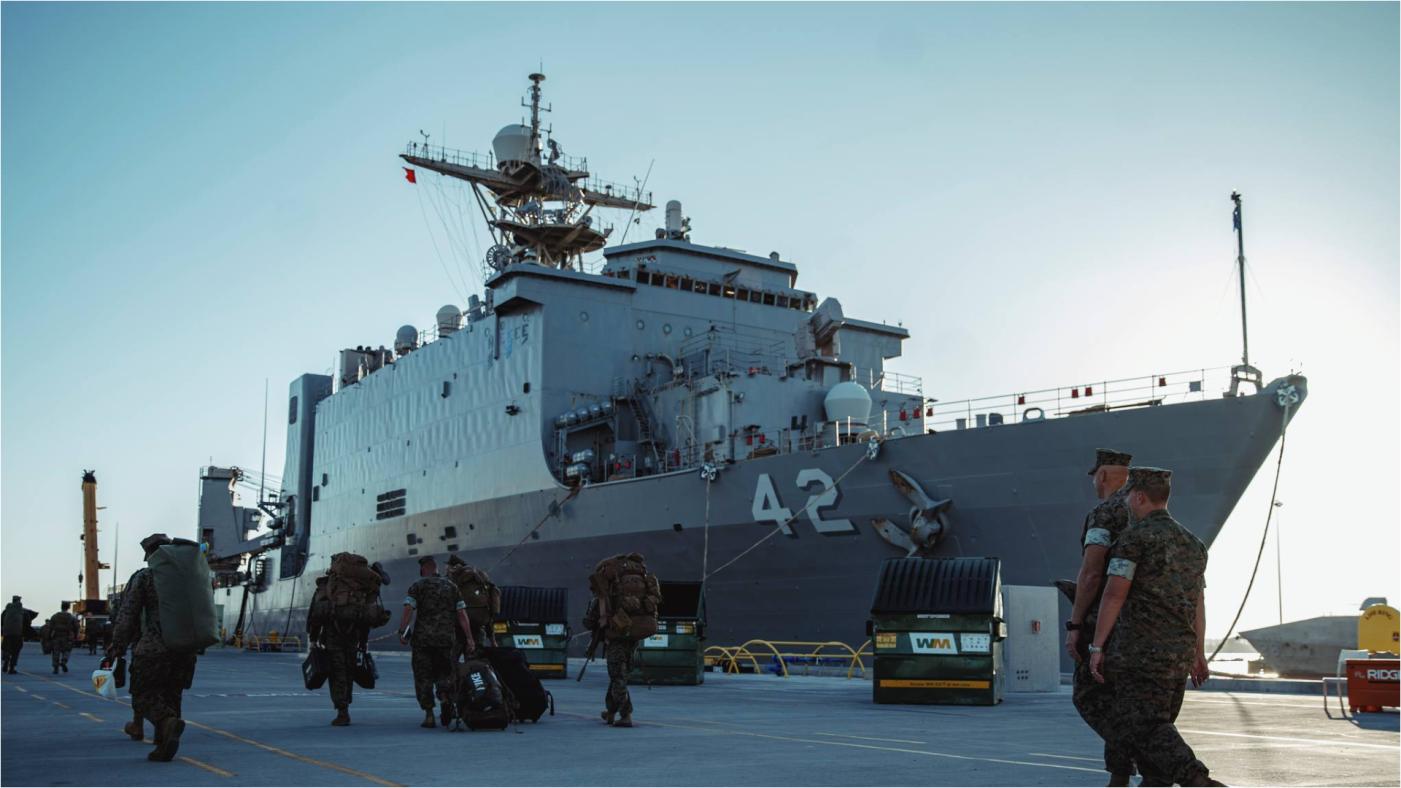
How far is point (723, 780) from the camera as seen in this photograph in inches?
251

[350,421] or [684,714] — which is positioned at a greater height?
[350,421]

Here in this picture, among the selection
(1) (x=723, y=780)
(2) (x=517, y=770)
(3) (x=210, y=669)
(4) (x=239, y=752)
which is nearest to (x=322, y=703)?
(4) (x=239, y=752)

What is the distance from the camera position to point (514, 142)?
1259 inches

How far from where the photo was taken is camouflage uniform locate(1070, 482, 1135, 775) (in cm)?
504

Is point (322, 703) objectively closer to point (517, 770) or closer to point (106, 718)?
point (106, 718)

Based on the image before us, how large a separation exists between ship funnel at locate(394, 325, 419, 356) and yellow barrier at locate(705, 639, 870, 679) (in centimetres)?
1545

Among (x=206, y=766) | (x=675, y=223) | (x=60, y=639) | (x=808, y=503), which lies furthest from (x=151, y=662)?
(x=675, y=223)

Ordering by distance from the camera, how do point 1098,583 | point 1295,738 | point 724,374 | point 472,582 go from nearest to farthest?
point 1098,583 < point 1295,738 < point 472,582 < point 724,374

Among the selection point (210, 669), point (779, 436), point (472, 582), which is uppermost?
point (779, 436)

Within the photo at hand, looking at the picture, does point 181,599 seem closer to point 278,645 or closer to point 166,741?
point 166,741

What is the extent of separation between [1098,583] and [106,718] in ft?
29.2

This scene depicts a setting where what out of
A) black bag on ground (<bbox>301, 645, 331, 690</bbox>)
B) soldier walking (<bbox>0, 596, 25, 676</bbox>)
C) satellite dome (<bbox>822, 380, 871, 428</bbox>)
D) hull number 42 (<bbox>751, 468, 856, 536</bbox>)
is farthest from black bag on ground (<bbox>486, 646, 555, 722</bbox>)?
satellite dome (<bbox>822, 380, 871, 428</bbox>)

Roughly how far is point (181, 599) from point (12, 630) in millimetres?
13814

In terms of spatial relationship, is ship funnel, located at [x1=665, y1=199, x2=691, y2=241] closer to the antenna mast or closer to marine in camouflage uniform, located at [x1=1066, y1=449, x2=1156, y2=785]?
the antenna mast
